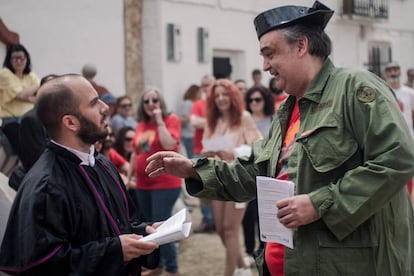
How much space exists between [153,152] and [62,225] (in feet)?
10.8

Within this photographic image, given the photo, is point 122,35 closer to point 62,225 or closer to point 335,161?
point 62,225

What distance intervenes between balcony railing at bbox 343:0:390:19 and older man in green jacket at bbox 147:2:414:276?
589 inches

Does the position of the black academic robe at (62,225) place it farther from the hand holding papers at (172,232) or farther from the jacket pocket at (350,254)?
the jacket pocket at (350,254)

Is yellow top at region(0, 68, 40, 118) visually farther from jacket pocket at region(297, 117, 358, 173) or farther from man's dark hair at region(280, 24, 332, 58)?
jacket pocket at region(297, 117, 358, 173)

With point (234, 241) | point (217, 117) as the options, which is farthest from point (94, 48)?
point (234, 241)

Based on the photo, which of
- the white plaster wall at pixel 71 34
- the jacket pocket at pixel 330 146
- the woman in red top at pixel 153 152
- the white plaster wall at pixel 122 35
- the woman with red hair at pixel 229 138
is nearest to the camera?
the jacket pocket at pixel 330 146

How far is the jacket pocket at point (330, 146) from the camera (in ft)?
8.32

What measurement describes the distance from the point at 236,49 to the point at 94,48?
3.83 metres

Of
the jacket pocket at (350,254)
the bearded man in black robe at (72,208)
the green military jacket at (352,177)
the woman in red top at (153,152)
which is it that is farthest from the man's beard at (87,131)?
the woman in red top at (153,152)

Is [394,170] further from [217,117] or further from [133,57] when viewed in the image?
[133,57]

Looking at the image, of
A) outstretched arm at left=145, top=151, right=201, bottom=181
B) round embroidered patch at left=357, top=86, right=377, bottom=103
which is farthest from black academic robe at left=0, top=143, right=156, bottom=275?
round embroidered patch at left=357, top=86, right=377, bottom=103

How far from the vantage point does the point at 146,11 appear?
11.9 meters

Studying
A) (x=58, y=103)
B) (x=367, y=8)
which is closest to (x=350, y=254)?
(x=58, y=103)

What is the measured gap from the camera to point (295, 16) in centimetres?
269
